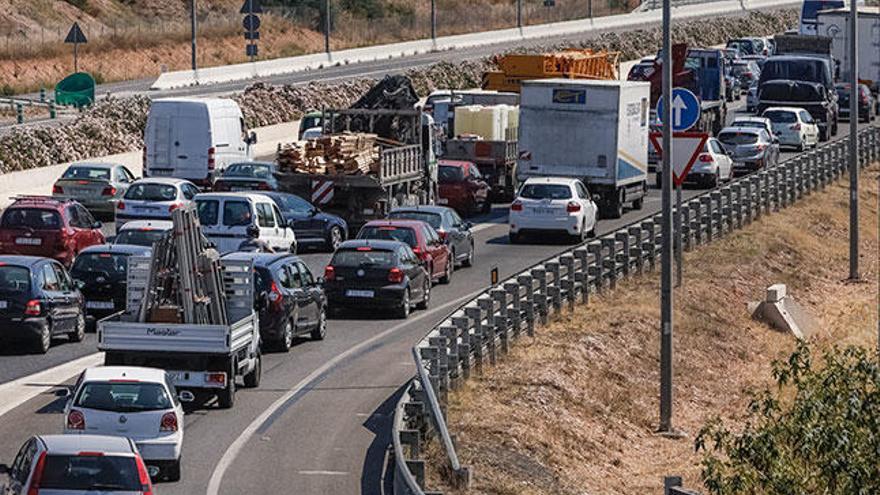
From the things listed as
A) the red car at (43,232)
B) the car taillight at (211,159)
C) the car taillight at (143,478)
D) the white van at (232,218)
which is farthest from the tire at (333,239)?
the car taillight at (143,478)

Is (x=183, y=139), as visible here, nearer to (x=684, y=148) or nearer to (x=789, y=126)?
(x=684, y=148)

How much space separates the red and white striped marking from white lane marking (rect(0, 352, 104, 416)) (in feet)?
50.0

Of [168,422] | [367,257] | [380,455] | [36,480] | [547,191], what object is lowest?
[380,455]

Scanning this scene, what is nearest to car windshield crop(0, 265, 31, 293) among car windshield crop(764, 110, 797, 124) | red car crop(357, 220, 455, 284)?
red car crop(357, 220, 455, 284)

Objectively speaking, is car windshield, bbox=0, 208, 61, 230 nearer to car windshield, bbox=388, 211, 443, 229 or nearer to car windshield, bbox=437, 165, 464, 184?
car windshield, bbox=388, 211, 443, 229

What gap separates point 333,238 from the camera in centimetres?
4438

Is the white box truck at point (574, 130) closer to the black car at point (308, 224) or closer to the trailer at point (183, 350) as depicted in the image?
the black car at point (308, 224)

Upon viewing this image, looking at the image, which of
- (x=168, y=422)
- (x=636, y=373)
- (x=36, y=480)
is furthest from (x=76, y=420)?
(x=636, y=373)

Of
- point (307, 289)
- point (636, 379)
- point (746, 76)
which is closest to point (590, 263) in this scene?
point (636, 379)

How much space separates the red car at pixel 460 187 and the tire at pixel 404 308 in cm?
1562

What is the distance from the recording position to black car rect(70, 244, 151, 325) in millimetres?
34250

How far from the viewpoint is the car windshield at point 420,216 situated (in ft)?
136

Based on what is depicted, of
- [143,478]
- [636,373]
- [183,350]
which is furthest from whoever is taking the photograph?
[636,373]

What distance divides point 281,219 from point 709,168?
20764mm
